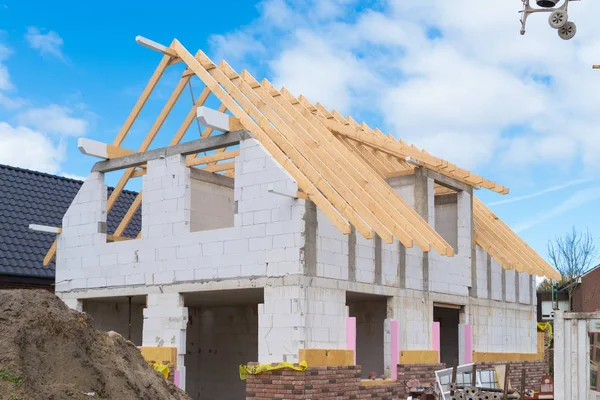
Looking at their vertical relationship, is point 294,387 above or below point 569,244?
below

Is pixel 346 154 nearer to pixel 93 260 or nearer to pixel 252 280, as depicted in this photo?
pixel 252 280

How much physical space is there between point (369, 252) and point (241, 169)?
338 cm

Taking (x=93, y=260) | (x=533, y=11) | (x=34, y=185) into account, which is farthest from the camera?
(x=34, y=185)

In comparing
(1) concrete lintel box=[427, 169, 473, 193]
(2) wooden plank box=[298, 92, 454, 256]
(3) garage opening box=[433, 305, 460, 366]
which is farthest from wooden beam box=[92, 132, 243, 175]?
(3) garage opening box=[433, 305, 460, 366]

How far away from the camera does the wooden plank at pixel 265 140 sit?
15.3 meters

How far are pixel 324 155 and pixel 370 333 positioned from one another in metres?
6.76

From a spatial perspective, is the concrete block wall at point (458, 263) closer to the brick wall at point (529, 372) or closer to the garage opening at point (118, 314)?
the brick wall at point (529, 372)

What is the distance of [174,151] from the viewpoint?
18266 millimetres

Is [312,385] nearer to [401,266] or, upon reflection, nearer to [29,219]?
[401,266]

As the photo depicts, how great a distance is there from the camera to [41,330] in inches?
388

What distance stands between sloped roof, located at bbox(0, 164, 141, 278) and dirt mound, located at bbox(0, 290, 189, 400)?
1317 centimetres

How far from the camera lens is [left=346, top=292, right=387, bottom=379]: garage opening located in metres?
21.8

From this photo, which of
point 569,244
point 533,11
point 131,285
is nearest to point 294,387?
point 131,285

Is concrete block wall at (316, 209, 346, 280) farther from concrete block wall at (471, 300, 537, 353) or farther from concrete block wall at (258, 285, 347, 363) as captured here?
concrete block wall at (471, 300, 537, 353)
